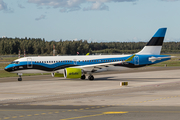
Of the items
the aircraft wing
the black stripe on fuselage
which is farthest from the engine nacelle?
the black stripe on fuselage

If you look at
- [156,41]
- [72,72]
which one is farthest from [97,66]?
[156,41]

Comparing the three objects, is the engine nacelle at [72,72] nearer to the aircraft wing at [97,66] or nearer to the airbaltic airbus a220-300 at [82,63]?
the airbaltic airbus a220-300 at [82,63]

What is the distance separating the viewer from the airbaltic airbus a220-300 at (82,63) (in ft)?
152

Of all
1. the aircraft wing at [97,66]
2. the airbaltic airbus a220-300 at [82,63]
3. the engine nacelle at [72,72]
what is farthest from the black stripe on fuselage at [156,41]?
the engine nacelle at [72,72]

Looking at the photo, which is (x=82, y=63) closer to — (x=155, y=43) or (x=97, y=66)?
(x=97, y=66)

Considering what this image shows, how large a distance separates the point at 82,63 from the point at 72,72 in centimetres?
442

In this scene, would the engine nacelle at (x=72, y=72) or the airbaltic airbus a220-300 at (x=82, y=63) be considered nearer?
the engine nacelle at (x=72, y=72)

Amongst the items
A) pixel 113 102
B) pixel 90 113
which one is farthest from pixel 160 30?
pixel 90 113

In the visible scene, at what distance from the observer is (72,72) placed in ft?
147

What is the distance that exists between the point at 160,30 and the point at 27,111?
36.4 m

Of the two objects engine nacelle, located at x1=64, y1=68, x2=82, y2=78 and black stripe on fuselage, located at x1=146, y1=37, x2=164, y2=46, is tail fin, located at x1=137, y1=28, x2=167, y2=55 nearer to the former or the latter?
black stripe on fuselage, located at x1=146, y1=37, x2=164, y2=46

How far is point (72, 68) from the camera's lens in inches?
1785

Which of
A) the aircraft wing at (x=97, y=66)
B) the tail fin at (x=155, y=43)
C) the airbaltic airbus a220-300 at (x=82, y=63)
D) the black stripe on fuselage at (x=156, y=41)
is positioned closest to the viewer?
the airbaltic airbus a220-300 at (x=82, y=63)

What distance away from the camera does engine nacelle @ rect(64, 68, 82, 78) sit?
44469mm
